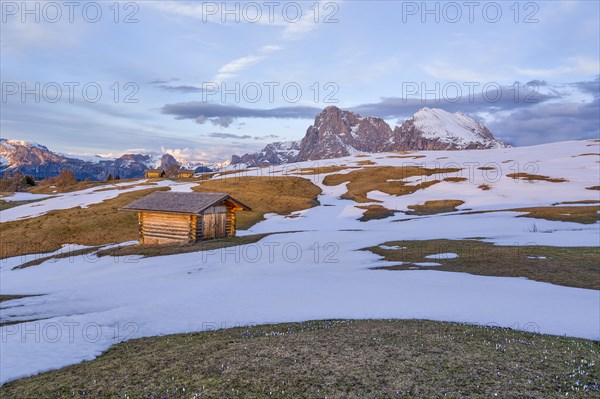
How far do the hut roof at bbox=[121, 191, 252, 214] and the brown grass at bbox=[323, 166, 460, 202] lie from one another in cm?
4214

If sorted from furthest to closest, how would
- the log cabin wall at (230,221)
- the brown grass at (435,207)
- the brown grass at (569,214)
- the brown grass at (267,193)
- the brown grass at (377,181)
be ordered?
the brown grass at (377,181) < the brown grass at (267,193) < the brown grass at (435,207) < the log cabin wall at (230,221) < the brown grass at (569,214)

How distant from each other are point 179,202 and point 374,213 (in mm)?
35207

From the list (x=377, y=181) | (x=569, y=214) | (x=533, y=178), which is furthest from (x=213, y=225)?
(x=533, y=178)

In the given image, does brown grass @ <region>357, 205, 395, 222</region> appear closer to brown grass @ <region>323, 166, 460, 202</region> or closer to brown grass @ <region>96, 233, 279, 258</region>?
brown grass @ <region>323, 166, 460, 202</region>

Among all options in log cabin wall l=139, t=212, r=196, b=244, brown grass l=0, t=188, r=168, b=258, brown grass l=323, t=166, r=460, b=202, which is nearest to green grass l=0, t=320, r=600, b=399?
log cabin wall l=139, t=212, r=196, b=244

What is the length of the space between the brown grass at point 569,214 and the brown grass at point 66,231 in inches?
2271

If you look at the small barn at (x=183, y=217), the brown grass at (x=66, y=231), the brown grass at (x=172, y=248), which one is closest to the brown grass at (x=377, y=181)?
the small barn at (x=183, y=217)

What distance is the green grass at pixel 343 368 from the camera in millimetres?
9047

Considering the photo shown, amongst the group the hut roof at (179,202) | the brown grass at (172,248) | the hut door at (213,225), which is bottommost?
the brown grass at (172,248)

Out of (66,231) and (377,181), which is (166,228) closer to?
(66,231)

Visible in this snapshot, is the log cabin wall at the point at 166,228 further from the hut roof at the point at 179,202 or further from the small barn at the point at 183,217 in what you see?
the hut roof at the point at 179,202

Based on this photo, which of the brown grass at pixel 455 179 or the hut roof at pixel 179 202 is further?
the brown grass at pixel 455 179

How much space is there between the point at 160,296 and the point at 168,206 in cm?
2531

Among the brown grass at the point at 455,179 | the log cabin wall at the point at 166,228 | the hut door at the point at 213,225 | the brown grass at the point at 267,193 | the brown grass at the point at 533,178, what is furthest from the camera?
the brown grass at the point at 455,179
